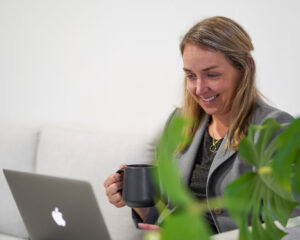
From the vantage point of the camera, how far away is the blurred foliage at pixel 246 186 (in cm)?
18

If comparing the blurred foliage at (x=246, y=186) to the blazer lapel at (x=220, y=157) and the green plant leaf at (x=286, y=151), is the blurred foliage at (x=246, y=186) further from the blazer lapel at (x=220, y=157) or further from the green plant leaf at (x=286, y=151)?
the blazer lapel at (x=220, y=157)

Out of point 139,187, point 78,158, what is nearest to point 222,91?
point 139,187

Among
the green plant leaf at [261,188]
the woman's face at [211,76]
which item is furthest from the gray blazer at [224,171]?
the green plant leaf at [261,188]

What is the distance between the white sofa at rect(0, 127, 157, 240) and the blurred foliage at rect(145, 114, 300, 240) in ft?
4.75

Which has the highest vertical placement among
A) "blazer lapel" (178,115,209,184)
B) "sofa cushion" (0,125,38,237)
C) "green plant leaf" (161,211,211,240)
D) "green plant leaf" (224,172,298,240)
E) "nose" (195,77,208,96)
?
"green plant leaf" (161,211,211,240)

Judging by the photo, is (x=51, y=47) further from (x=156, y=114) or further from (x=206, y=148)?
(x=206, y=148)

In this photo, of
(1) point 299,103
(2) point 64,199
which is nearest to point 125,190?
(2) point 64,199

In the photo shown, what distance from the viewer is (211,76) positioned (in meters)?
1.42

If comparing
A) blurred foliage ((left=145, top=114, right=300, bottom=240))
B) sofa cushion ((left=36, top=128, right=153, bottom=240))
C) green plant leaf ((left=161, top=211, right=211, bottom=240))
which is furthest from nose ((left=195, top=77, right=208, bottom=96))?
green plant leaf ((left=161, top=211, right=211, bottom=240))

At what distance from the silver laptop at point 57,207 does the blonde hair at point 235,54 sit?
53 centimetres

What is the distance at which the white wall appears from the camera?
191cm

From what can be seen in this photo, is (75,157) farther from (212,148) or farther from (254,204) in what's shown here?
(254,204)

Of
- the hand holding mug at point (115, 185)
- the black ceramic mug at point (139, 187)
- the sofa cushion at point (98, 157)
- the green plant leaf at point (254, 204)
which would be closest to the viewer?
the green plant leaf at point (254, 204)

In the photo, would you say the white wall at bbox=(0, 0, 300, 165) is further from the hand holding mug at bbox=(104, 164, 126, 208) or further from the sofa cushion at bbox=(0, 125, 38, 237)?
the hand holding mug at bbox=(104, 164, 126, 208)
